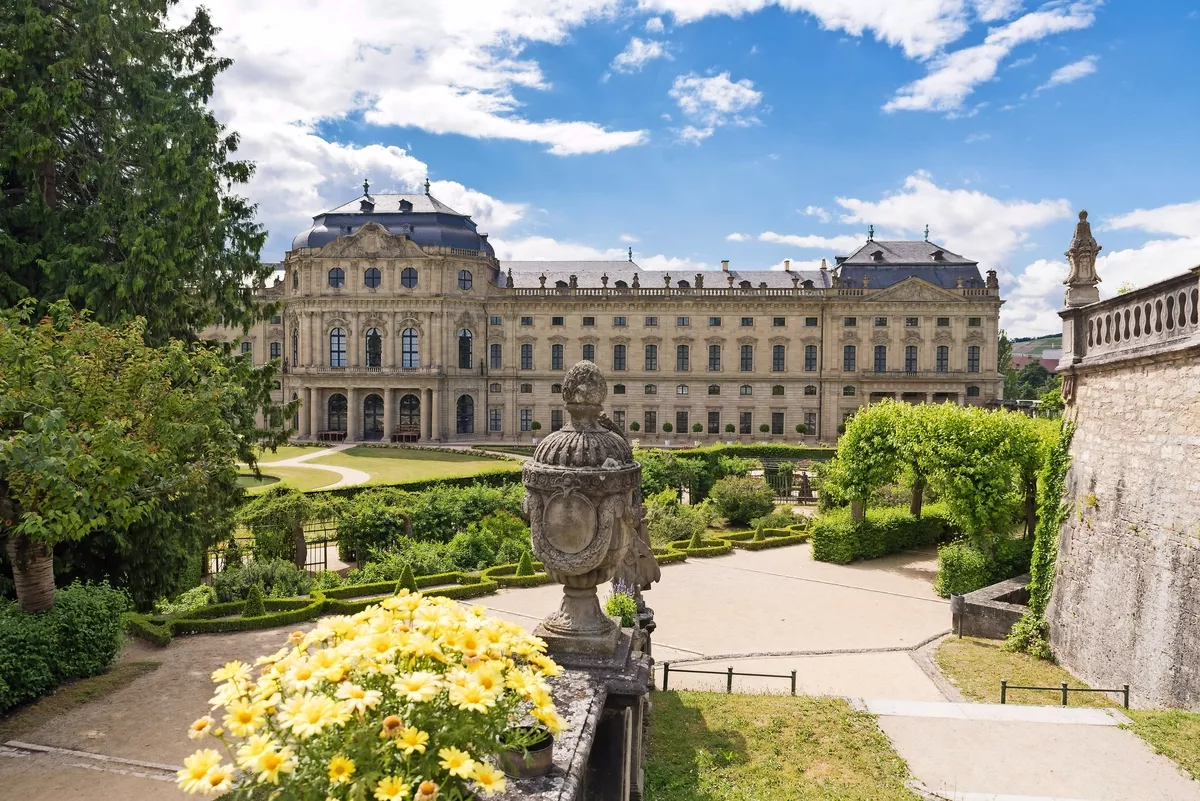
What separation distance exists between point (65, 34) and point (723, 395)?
47925 millimetres

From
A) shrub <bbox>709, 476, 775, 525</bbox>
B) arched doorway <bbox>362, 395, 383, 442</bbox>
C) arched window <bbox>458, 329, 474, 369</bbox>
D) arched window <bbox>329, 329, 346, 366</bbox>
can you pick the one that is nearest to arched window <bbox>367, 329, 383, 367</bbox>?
arched window <bbox>329, 329, 346, 366</bbox>

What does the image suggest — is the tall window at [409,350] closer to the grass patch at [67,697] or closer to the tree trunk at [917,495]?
the tree trunk at [917,495]

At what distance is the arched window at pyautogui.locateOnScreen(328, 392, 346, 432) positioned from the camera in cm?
5628

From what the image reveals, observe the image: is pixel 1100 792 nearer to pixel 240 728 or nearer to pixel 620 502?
pixel 620 502

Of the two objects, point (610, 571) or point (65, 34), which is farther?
point (65, 34)

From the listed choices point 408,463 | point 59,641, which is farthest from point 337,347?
point 59,641

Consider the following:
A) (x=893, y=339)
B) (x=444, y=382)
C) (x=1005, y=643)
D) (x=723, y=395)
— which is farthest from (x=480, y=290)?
(x=1005, y=643)

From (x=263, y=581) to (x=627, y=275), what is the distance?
45.9 metres

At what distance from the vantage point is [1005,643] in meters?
15.1

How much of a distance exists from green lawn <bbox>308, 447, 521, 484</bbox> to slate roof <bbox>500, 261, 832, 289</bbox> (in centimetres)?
1794

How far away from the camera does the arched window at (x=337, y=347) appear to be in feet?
182

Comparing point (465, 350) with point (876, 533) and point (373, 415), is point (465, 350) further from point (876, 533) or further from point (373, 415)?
point (876, 533)

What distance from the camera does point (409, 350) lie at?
55.9 meters

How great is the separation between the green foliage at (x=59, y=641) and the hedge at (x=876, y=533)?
766 inches
